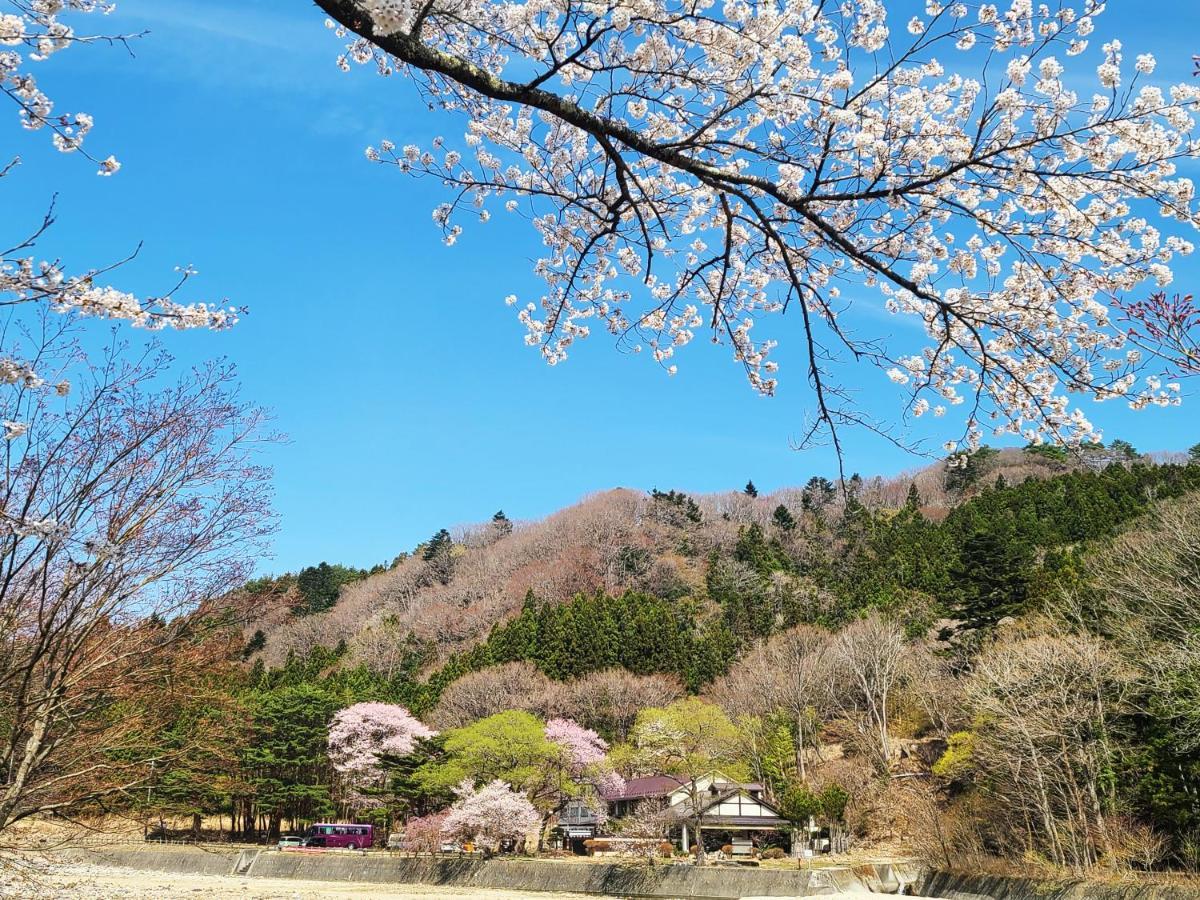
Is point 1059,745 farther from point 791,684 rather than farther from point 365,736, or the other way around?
→ point 365,736

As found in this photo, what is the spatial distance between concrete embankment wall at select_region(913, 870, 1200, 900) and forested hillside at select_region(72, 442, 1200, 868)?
2.73ft

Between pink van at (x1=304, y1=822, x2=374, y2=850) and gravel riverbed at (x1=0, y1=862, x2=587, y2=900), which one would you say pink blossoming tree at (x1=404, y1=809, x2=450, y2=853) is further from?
pink van at (x1=304, y1=822, x2=374, y2=850)

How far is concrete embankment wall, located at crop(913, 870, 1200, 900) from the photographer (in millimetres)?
10984

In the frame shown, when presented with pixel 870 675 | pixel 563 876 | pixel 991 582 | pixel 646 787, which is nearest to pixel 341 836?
pixel 646 787

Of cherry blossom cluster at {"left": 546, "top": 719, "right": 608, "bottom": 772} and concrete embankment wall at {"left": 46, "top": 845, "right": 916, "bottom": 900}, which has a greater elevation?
cherry blossom cluster at {"left": 546, "top": 719, "right": 608, "bottom": 772}

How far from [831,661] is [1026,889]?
595 inches

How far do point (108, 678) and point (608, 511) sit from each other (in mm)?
50880

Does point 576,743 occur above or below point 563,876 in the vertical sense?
above

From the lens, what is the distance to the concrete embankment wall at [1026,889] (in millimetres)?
10984

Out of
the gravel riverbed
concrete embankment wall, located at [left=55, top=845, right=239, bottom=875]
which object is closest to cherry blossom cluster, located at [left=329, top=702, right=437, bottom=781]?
concrete embankment wall, located at [left=55, top=845, right=239, bottom=875]

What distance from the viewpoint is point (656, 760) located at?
21.8 metres

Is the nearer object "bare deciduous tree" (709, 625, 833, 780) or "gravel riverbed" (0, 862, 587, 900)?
"gravel riverbed" (0, 862, 587, 900)

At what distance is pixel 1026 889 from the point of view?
43.1 feet

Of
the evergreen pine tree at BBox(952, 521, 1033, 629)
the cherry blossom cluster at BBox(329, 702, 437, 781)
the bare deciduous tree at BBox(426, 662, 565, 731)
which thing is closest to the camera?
the evergreen pine tree at BBox(952, 521, 1033, 629)
